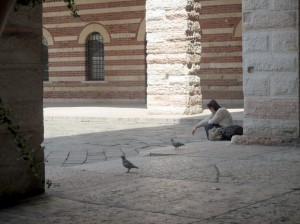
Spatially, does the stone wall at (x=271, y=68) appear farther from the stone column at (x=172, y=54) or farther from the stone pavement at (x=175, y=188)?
the stone column at (x=172, y=54)

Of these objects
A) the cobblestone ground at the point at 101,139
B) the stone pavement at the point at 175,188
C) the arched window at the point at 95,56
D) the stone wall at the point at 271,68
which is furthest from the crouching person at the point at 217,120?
the arched window at the point at 95,56

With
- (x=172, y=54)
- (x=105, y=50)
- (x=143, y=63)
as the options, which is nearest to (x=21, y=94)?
(x=172, y=54)

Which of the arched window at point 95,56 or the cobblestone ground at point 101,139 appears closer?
the cobblestone ground at point 101,139

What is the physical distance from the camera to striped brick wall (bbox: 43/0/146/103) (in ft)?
92.7

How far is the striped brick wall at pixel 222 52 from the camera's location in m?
25.3

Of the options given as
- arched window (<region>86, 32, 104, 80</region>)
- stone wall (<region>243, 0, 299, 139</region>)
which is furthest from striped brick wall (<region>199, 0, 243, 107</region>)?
stone wall (<region>243, 0, 299, 139</region>)

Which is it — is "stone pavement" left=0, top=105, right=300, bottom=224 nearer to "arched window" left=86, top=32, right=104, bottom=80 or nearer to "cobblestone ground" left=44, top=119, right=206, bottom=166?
"cobblestone ground" left=44, top=119, right=206, bottom=166

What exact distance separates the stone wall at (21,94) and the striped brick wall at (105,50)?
72.2 feet

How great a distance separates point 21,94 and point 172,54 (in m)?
13.7

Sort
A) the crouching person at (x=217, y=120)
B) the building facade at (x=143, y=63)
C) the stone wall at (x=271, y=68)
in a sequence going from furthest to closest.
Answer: the crouching person at (x=217, y=120) < the stone wall at (x=271, y=68) < the building facade at (x=143, y=63)

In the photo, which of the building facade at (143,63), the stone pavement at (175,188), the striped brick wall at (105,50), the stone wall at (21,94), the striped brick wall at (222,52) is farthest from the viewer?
the striped brick wall at (105,50)

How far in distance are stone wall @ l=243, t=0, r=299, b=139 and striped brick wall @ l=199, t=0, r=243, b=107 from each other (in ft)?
48.6

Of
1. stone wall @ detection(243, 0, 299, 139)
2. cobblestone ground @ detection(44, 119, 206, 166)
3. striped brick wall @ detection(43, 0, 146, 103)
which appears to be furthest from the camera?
striped brick wall @ detection(43, 0, 146, 103)

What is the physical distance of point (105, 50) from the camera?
29.0m
